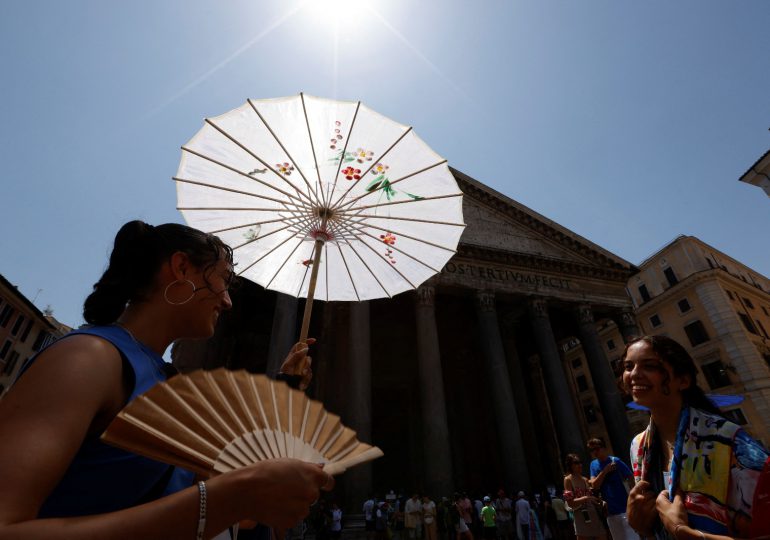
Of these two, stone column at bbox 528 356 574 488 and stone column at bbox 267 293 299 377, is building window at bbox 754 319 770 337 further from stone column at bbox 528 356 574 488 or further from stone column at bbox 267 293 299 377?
stone column at bbox 267 293 299 377

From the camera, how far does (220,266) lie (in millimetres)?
1706

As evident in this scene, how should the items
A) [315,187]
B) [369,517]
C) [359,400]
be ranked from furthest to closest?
[359,400]
[369,517]
[315,187]

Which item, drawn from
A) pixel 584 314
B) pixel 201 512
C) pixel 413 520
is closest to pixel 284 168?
pixel 201 512

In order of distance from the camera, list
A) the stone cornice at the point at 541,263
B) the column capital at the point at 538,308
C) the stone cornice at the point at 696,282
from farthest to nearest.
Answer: the stone cornice at the point at 696,282 → the stone cornice at the point at 541,263 → the column capital at the point at 538,308

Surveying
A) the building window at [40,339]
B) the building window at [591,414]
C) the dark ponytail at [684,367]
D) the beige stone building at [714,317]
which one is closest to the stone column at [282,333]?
the dark ponytail at [684,367]

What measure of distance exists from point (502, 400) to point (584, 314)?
21.8 feet

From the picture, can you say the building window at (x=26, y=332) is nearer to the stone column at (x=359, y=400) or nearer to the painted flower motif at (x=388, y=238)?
the stone column at (x=359, y=400)

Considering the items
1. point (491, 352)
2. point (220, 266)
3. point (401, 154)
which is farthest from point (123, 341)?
point (491, 352)

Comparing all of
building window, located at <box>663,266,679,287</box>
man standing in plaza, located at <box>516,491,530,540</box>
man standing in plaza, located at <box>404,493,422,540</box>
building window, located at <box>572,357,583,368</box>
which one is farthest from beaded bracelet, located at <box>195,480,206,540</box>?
building window, located at <box>572,357,583,368</box>

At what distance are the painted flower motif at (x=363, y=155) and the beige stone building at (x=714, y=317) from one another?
111 feet

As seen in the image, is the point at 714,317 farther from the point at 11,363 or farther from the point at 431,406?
the point at 11,363

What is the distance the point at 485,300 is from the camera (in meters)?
15.7

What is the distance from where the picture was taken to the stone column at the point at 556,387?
45.0 feet

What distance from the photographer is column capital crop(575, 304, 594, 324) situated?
17.1 metres
